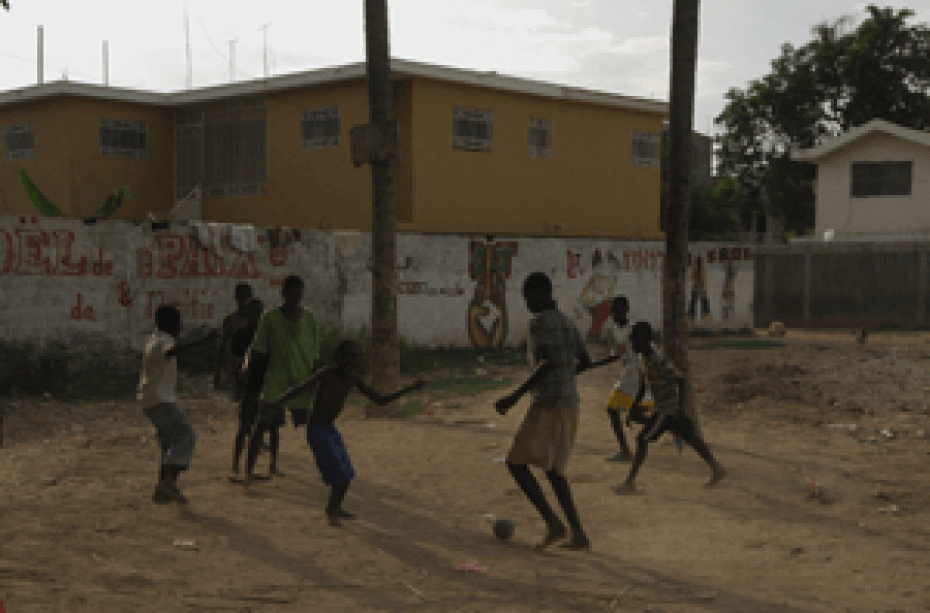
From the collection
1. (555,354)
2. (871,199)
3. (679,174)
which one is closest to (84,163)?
(679,174)

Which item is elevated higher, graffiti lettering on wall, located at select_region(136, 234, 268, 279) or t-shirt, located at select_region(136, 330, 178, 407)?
graffiti lettering on wall, located at select_region(136, 234, 268, 279)

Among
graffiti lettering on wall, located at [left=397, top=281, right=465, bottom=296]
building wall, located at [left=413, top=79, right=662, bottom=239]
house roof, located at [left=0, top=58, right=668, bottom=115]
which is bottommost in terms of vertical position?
graffiti lettering on wall, located at [left=397, top=281, right=465, bottom=296]

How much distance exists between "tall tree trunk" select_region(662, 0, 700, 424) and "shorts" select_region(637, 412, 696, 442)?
1.87 metres

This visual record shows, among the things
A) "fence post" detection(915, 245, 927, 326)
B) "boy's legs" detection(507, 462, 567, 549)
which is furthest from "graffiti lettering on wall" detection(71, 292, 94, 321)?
"fence post" detection(915, 245, 927, 326)

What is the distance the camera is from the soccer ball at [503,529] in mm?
5762

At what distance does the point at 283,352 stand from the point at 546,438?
2.38 m

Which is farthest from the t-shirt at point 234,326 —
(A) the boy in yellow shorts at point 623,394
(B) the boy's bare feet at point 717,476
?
(B) the boy's bare feet at point 717,476

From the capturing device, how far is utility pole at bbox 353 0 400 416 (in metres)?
10.6

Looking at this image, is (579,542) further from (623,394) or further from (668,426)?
(623,394)

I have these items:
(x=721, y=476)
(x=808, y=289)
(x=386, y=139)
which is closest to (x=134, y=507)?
(x=721, y=476)

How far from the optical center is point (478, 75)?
19234 millimetres

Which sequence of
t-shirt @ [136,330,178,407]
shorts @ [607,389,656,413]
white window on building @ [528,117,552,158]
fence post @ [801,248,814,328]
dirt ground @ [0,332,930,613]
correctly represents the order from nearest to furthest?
dirt ground @ [0,332,930,613] < t-shirt @ [136,330,178,407] < shorts @ [607,389,656,413] < white window on building @ [528,117,552,158] < fence post @ [801,248,814,328]

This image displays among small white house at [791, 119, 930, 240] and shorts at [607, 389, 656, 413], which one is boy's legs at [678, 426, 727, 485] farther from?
small white house at [791, 119, 930, 240]

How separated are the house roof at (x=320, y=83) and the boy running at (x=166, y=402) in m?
12.2
